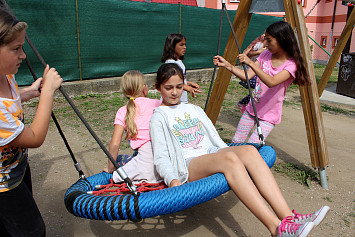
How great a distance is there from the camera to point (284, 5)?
2936 mm

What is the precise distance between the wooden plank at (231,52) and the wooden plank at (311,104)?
1.96 ft

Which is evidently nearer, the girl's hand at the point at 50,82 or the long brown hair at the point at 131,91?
the girl's hand at the point at 50,82

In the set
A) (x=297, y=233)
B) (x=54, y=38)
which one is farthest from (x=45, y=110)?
(x=54, y=38)

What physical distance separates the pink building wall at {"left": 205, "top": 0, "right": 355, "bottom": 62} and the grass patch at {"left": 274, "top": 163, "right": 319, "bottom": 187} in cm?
1196

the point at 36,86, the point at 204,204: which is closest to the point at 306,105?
the point at 204,204

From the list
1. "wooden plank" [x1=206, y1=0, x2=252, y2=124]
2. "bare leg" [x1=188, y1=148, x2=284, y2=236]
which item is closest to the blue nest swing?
"bare leg" [x1=188, y1=148, x2=284, y2=236]

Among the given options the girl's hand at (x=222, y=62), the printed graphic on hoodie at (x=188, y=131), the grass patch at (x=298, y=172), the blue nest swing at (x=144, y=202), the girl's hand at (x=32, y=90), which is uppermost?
the girl's hand at (x=222, y=62)

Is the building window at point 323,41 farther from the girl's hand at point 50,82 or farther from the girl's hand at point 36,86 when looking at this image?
the girl's hand at point 50,82

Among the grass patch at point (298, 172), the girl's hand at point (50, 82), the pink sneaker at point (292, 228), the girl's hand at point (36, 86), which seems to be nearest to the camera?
the girl's hand at point (50, 82)

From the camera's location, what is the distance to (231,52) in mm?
3533

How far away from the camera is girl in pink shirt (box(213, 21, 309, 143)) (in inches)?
102

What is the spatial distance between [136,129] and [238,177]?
31.6 inches

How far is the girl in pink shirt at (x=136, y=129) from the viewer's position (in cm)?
217

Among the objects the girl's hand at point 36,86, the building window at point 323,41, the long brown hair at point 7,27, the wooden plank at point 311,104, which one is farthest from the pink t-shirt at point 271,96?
the building window at point 323,41
